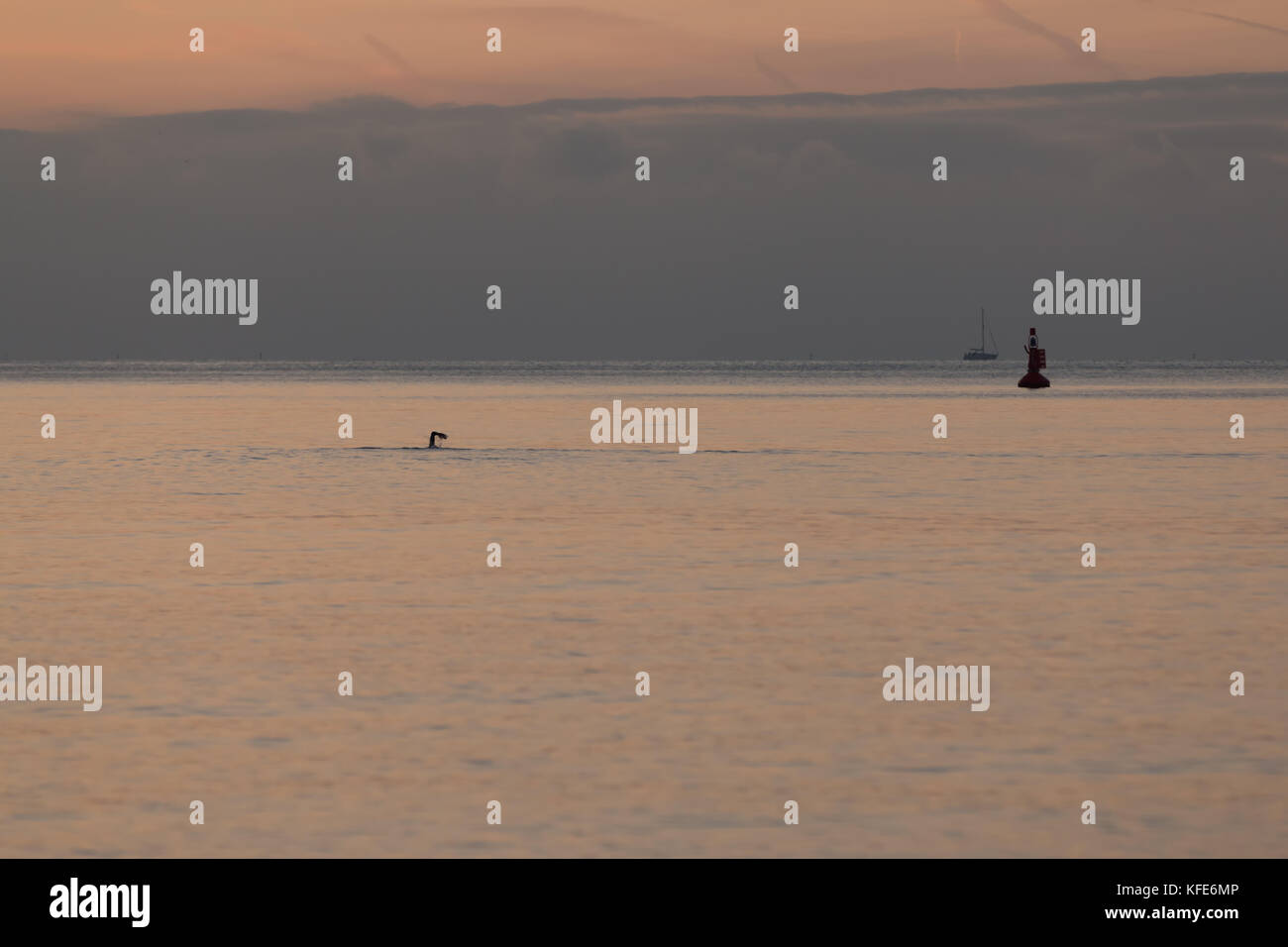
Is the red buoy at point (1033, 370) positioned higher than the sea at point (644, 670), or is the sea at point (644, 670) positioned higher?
the red buoy at point (1033, 370)

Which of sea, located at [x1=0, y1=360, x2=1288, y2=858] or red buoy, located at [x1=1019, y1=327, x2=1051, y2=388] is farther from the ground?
red buoy, located at [x1=1019, y1=327, x2=1051, y2=388]

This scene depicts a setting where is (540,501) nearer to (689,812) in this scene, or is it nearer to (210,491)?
(210,491)

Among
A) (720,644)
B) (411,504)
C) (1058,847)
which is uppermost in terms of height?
(411,504)

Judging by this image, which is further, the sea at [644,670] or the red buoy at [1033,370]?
the red buoy at [1033,370]

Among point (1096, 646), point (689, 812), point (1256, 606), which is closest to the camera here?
point (689, 812)

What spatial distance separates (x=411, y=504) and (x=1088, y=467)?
93.5ft

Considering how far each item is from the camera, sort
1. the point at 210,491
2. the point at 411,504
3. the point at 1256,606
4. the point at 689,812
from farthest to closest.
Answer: the point at 210,491 < the point at 411,504 < the point at 1256,606 < the point at 689,812

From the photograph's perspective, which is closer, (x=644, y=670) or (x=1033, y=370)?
(x=644, y=670)

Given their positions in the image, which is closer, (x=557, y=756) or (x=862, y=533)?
(x=557, y=756)

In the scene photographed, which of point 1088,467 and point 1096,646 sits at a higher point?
point 1088,467

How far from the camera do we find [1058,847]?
1360 centimetres

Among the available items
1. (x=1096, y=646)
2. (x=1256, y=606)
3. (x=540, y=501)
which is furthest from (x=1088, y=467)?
(x=1096, y=646)

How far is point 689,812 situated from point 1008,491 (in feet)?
124

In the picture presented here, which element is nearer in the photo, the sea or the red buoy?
the sea
